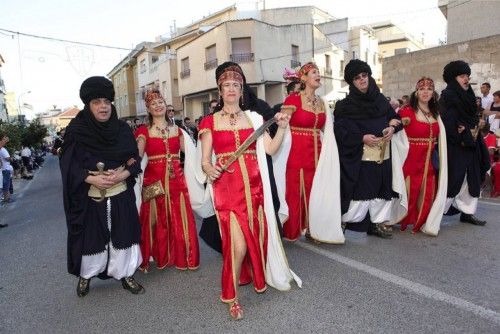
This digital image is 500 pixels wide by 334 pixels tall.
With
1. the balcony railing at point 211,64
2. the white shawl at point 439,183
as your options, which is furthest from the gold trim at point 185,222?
the balcony railing at point 211,64

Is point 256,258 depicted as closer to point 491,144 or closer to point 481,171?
point 481,171

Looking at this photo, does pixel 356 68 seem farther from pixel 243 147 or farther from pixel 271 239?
pixel 271 239

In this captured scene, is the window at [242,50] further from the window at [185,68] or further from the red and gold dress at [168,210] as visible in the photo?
the red and gold dress at [168,210]

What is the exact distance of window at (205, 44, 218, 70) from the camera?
24.6m

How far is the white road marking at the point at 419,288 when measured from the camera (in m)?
2.94

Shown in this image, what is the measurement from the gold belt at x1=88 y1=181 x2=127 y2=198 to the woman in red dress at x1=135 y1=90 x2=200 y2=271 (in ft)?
1.57

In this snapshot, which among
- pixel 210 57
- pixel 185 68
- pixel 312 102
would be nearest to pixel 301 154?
pixel 312 102

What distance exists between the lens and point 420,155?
4906 millimetres

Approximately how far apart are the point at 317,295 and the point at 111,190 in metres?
1.96

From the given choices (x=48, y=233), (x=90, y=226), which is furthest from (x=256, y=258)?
(x=48, y=233)

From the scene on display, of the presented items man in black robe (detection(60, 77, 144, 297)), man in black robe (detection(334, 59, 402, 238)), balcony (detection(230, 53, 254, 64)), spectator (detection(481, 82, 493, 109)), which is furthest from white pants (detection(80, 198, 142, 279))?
balcony (detection(230, 53, 254, 64))

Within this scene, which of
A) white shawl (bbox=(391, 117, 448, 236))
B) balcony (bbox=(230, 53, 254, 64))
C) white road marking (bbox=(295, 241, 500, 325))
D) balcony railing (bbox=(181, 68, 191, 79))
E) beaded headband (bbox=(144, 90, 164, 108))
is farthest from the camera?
balcony railing (bbox=(181, 68, 191, 79))

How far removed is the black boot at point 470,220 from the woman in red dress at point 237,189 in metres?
3.24

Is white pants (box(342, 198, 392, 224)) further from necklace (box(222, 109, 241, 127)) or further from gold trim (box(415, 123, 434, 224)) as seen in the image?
necklace (box(222, 109, 241, 127))
